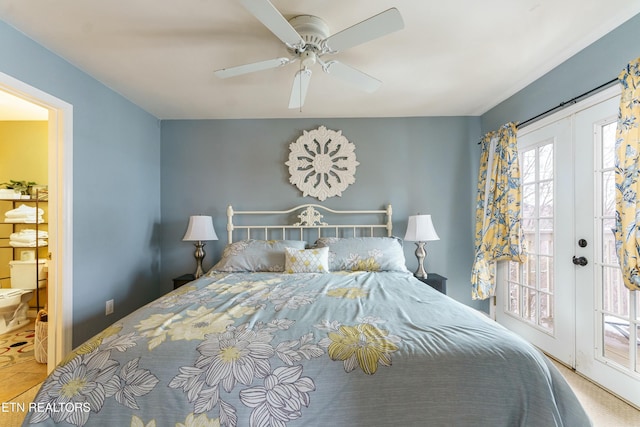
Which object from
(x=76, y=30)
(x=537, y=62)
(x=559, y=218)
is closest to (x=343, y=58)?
(x=537, y=62)

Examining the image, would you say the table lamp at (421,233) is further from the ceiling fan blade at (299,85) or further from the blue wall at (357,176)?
the ceiling fan blade at (299,85)

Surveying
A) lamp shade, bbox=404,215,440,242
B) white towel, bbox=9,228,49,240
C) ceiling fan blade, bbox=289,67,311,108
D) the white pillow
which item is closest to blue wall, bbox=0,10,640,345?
lamp shade, bbox=404,215,440,242

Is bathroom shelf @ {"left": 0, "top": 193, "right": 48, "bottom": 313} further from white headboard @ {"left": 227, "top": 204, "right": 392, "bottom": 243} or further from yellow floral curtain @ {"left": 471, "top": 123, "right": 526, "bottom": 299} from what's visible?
yellow floral curtain @ {"left": 471, "top": 123, "right": 526, "bottom": 299}

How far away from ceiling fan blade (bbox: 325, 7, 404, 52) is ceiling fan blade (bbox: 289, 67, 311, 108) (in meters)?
0.30

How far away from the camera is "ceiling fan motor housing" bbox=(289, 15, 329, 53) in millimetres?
1657

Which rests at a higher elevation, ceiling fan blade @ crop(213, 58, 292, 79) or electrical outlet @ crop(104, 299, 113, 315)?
ceiling fan blade @ crop(213, 58, 292, 79)

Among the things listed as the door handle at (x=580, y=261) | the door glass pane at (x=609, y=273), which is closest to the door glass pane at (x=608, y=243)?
the door glass pane at (x=609, y=273)

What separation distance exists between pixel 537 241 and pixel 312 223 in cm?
219

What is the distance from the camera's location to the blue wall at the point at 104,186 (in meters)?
2.03

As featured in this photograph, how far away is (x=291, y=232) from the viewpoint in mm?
3355

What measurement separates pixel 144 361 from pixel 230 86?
2287mm

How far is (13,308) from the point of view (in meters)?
3.03

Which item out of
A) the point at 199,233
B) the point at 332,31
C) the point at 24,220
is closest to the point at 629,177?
the point at 332,31

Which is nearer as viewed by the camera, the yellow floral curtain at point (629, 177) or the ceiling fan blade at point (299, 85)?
the yellow floral curtain at point (629, 177)
